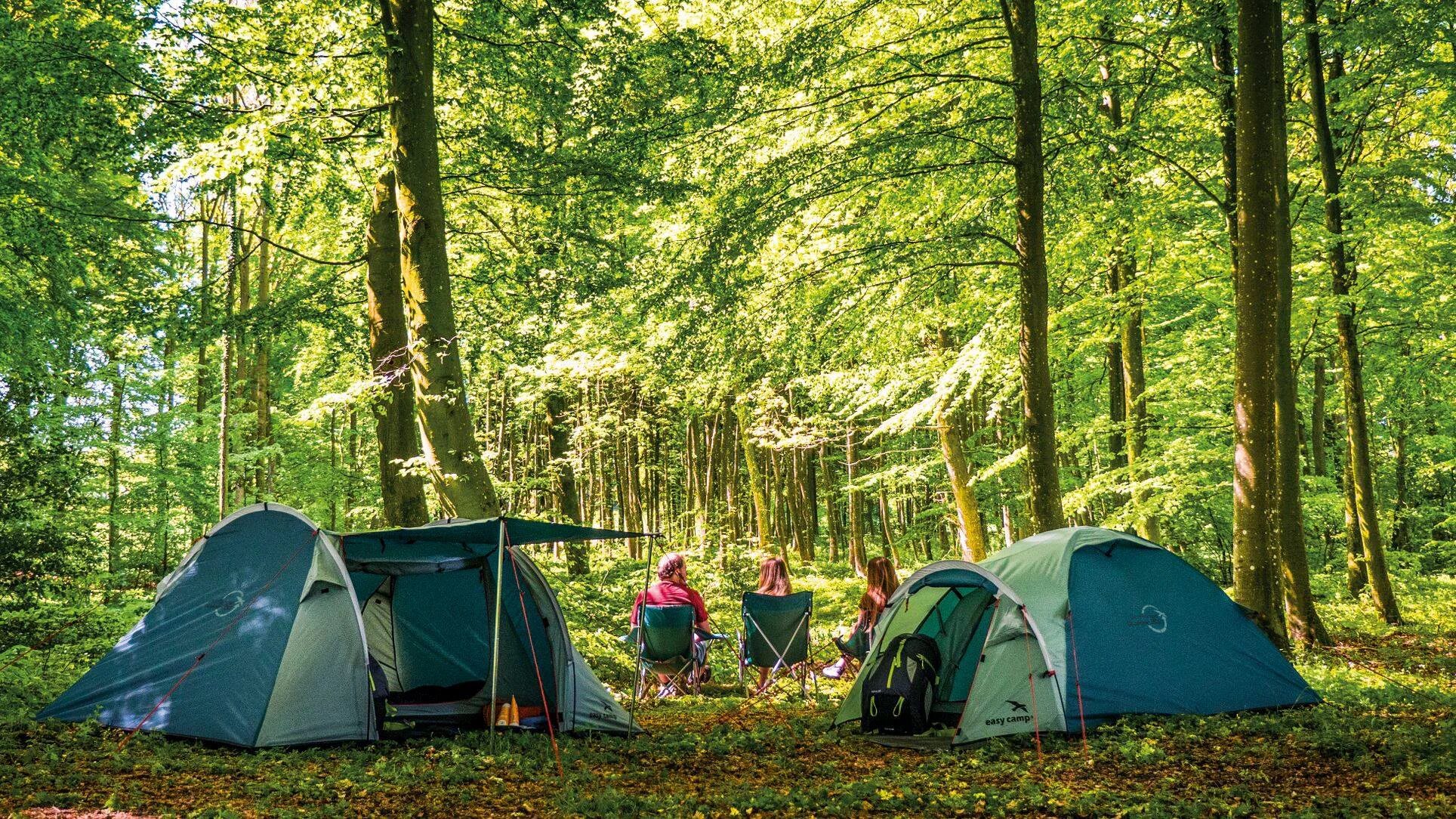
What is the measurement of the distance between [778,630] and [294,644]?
4.63 m

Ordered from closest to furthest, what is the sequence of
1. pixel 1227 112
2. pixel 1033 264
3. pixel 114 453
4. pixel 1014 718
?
pixel 1014 718, pixel 1033 264, pixel 1227 112, pixel 114 453

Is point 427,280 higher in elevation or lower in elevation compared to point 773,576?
higher

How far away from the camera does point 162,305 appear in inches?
368

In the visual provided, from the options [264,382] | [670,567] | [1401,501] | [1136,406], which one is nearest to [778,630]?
[670,567]

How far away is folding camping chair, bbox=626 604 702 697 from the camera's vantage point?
8.55m

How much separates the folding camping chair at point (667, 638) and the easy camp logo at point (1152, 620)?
391cm

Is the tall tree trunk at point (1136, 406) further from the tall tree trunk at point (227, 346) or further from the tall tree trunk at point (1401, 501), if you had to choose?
the tall tree trunk at point (227, 346)

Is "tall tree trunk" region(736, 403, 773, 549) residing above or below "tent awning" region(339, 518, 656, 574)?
above

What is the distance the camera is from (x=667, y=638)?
868cm

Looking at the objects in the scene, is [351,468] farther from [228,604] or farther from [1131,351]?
[1131,351]

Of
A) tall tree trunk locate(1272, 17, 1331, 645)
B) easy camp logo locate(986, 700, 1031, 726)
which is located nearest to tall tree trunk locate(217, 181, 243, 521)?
easy camp logo locate(986, 700, 1031, 726)

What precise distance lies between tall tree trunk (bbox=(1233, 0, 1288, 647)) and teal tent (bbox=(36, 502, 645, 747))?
5.07 meters

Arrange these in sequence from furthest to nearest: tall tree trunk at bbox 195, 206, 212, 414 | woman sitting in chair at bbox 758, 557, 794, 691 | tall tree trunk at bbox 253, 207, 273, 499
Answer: tall tree trunk at bbox 253, 207, 273, 499, woman sitting in chair at bbox 758, 557, 794, 691, tall tree trunk at bbox 195, 206, 212, 414

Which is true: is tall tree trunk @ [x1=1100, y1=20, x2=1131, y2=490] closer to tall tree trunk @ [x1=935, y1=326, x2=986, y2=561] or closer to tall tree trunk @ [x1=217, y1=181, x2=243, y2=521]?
tall tree trunk @ [x1=935, y1=326, x2=986, y2=561]
